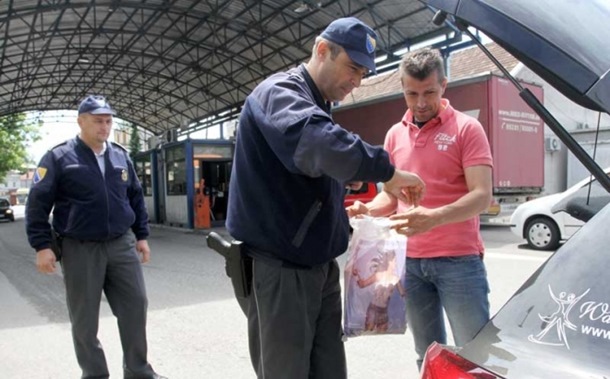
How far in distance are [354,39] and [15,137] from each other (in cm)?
4858

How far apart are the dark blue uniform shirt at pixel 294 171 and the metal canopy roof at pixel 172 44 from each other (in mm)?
13960

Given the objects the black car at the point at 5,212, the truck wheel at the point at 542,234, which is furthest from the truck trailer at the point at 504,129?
the black car at the point at 5,212

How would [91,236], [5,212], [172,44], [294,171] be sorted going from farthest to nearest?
1. [5,212]
2. [172,44]
3. [91,236]
4. [294,171]

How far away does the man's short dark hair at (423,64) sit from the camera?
7.88 ft

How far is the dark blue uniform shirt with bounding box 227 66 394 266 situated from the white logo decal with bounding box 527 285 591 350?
2.31 ft

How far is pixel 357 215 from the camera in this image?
8.35ft

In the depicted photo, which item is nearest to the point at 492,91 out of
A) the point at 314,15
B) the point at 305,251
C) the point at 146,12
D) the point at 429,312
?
the point at 314,15

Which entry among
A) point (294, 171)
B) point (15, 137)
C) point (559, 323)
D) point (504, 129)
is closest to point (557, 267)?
point (559, 323)

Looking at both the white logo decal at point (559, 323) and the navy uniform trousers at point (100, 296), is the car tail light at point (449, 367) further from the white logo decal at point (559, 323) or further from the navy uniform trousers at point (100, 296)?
the navy uniform trousers at point (100, 296)

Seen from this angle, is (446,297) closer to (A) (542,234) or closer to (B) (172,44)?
(A) (542,234)

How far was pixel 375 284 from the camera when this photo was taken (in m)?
2.13

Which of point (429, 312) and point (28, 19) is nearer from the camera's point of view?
point (429, 312)

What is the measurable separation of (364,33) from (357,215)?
94 centimetres

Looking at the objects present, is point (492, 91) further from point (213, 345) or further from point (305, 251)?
A: point (305, 251)
